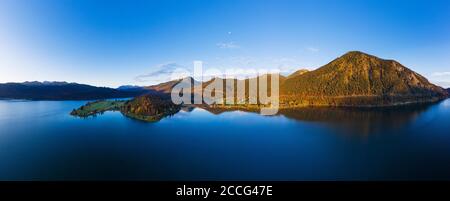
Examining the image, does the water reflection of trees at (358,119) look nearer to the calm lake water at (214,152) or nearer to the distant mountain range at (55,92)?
the calm lake water at (214,152)

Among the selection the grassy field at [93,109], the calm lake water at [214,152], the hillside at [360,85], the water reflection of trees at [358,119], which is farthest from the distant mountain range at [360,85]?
the grassy field at [93,109]

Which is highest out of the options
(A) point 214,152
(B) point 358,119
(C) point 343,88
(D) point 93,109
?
(C) point 343,88

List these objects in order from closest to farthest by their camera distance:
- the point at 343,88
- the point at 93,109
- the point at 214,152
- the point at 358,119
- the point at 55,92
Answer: the point at 214,152, the point at 358,119, the point at 93,109, the point at 55,92, the point at 343,88

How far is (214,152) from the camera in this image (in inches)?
272

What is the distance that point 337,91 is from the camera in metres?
28.8

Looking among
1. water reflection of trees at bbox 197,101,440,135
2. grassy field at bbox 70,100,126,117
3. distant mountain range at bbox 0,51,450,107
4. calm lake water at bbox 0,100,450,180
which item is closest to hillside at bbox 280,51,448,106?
distant mountain range at bbox 0,51,450,107

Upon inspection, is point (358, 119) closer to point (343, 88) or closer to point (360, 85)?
point (343, 88)

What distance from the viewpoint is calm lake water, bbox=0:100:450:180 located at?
5.19 m

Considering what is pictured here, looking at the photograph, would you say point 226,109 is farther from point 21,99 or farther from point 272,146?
point 21,99

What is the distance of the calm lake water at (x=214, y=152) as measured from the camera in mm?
5191

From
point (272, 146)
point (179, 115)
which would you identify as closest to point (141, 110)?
point (179, 115)

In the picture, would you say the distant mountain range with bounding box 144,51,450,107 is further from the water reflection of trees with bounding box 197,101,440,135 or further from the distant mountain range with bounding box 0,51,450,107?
the water reflection of trees with bounding box 197,101,440,135

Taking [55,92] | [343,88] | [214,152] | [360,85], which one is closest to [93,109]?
[55,92]
